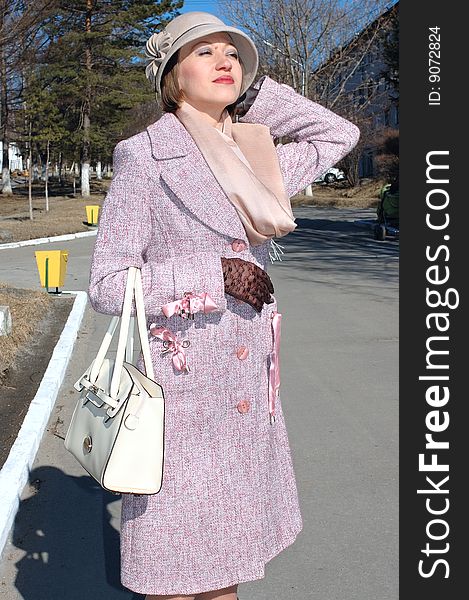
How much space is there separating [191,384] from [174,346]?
12 cm

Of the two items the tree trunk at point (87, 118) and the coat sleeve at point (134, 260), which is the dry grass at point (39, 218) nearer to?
the tree trunk at point (87, 118)

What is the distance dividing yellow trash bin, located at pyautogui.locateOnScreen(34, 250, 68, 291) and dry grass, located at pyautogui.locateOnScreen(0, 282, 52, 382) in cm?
22

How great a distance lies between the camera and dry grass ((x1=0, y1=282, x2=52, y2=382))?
7659 mm

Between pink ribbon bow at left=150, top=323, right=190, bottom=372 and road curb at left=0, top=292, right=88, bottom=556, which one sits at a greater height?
pink ribbon bow at left=150, top=323, right=190, bottom=372

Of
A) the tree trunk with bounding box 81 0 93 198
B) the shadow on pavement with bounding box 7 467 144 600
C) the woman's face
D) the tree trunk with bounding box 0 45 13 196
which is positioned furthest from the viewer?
the tree trunk with bounding box 81 0 93 198

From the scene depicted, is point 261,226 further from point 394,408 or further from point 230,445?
point 394,408

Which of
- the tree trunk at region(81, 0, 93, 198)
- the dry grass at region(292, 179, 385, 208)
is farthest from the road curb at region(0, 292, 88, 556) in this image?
the tree trunk at region(81, 0, 93, 198)

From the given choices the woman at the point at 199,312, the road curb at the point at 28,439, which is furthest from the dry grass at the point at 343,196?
the woman at the point at 199,312

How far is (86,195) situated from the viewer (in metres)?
44.3

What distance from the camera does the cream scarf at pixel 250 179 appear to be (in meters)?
2.43

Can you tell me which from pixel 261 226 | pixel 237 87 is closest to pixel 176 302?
pixel 261 226

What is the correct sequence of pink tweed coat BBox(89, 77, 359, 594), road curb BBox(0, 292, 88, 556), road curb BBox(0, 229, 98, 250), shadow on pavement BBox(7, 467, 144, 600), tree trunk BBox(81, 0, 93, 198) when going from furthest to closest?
1. tree trunk BBox(81, 0, 93, 198)
2. road curb BBox(0, 229, 98, 250)
3. road curb BBox(0, 292, 88, 556)
4. shadow on pavement BBox(7, 467, 144, 600)
5. pink tweed coat BBox(89, 77, 359, 594)

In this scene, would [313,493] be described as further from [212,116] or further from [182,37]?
[182,37]

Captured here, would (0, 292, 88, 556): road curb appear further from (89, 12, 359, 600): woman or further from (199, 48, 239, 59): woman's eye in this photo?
(199, 48, 239, 59): woman's eye
